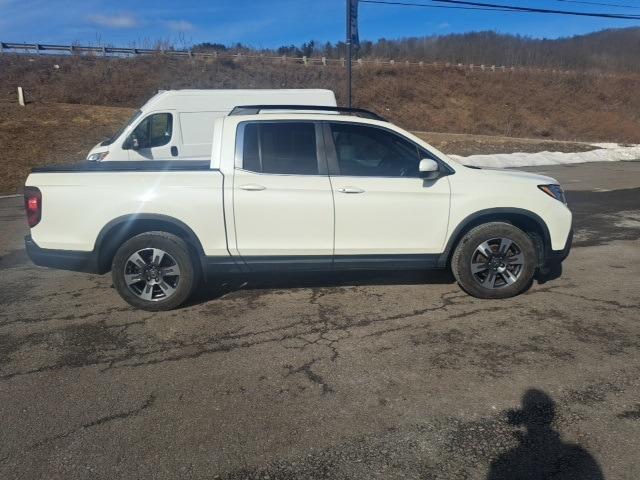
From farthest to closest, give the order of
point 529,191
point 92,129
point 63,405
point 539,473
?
1. point 92,129
2. point 529,191
3. point 63,405
4. point 539,473

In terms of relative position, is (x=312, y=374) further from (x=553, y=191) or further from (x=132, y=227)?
(x=553, y=191)

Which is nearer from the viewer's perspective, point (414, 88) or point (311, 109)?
point (311, 109)

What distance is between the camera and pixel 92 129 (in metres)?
21.4

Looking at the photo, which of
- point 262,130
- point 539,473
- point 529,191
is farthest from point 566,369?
point 262,130

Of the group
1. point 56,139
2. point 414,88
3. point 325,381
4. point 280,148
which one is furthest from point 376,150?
point 414,88

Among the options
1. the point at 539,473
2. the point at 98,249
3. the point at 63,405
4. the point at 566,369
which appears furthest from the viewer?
the point at 98,249

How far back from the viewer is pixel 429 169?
14.8 ft

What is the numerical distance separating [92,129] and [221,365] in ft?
68.0

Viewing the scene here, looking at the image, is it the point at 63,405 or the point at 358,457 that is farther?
the point at 63,405

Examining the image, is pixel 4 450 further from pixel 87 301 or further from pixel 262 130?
pixel 262 130

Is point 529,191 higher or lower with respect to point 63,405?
higher

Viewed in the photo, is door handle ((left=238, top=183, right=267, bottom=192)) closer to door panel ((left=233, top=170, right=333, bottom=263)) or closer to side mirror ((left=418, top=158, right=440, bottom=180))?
door panel ((left=233, top=170, right=333, bottom=263))

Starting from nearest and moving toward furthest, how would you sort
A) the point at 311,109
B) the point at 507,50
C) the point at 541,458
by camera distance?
the point at 541,458
the point at 311,109
the point at 507,50

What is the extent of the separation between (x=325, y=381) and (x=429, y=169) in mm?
2163
